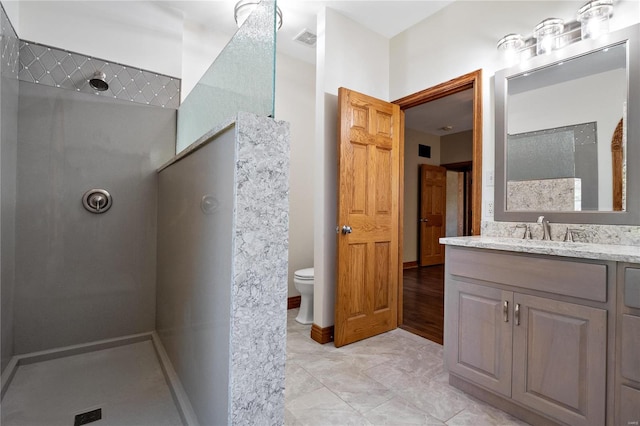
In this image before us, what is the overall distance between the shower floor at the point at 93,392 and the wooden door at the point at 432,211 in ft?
16.1

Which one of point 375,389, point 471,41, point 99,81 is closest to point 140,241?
point 99,81

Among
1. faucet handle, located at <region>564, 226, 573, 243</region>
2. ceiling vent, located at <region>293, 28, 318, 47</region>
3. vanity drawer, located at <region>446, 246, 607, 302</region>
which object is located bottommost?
vanity drawer, located at <region>446, 246, 607, 302</region>

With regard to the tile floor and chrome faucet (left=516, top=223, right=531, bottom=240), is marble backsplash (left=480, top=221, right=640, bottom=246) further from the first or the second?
the tile floor

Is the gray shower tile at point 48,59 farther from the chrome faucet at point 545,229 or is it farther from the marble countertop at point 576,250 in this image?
the chrome faucet at point 545,229

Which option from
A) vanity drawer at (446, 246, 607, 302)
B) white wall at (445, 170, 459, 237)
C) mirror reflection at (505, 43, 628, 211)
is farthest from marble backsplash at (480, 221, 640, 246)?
white wall at (445, 170, 459, 237)

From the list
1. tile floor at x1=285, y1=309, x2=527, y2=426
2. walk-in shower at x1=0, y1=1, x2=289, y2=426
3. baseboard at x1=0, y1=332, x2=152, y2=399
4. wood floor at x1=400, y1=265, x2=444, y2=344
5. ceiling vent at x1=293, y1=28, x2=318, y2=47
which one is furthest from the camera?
ceiling vent at x1=293, y1=28, x2=318, y2=47

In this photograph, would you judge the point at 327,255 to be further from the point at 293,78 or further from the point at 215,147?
the point at 293,78

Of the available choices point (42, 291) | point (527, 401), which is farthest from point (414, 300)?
point (42, 291)

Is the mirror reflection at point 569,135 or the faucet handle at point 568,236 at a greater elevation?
the mirror reflection at point 569,135

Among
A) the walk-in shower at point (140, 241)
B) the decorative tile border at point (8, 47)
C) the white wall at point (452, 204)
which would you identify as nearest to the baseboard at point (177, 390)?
the walk-in shower at point (140, 241)

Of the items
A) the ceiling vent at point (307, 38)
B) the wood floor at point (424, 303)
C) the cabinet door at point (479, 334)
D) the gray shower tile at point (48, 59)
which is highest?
the ceiling vent at point (307, 38)

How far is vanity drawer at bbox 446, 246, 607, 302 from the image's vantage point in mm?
1245

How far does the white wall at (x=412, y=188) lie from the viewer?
5.50 metres

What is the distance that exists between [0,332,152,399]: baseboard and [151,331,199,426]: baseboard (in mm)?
278
